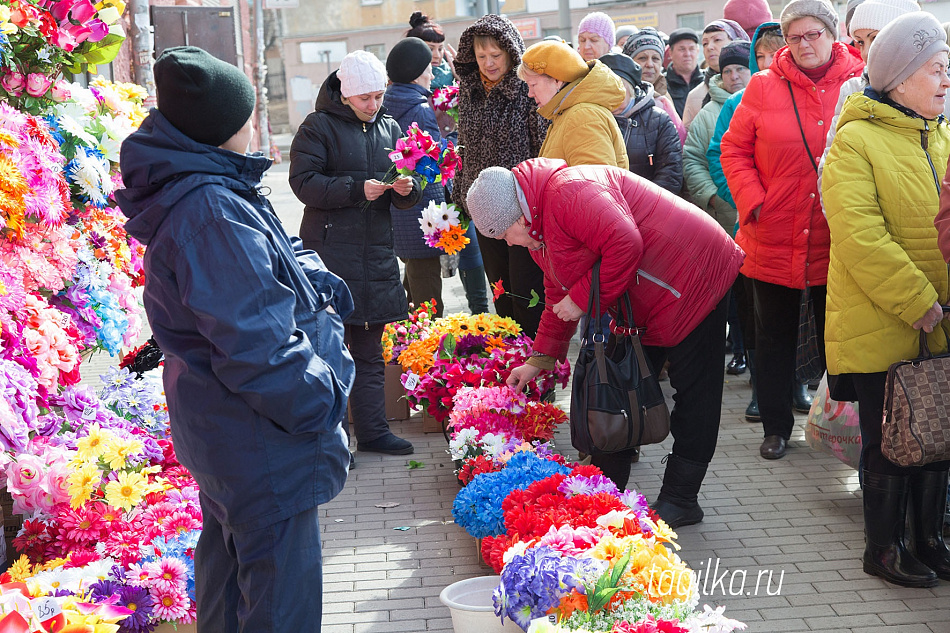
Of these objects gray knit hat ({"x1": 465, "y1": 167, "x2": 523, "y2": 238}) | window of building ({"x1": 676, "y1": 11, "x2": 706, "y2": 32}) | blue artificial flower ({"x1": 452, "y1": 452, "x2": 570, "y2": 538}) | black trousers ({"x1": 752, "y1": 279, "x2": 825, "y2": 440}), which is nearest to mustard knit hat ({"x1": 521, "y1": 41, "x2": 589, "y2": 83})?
gray knit hat ({"x1": 465, "y1": 167, "x2": 523, "y2": 238})

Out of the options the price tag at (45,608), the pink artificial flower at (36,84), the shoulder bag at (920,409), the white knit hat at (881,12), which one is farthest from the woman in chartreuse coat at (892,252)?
the pink artificial flower at (36,84)

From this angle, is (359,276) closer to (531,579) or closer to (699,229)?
(699,229)

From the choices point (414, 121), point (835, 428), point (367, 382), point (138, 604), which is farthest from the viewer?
point (414, 121)

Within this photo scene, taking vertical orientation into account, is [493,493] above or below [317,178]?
below

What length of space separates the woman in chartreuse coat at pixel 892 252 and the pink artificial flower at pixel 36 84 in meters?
3.03

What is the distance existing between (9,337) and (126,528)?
0.80m

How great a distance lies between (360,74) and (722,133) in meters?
2.19

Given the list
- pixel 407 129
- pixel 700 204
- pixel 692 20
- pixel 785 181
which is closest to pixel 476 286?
pixel 407 129

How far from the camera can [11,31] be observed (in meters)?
3.54

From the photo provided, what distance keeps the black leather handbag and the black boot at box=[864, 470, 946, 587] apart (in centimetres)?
76

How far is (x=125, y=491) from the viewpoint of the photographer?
337cm

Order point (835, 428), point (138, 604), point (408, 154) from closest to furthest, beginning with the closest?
point (138, 604)
point (835, 428)
point (408, 154)

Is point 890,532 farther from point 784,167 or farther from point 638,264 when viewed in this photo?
point 784,167

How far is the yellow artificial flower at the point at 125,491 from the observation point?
3.34 metres
